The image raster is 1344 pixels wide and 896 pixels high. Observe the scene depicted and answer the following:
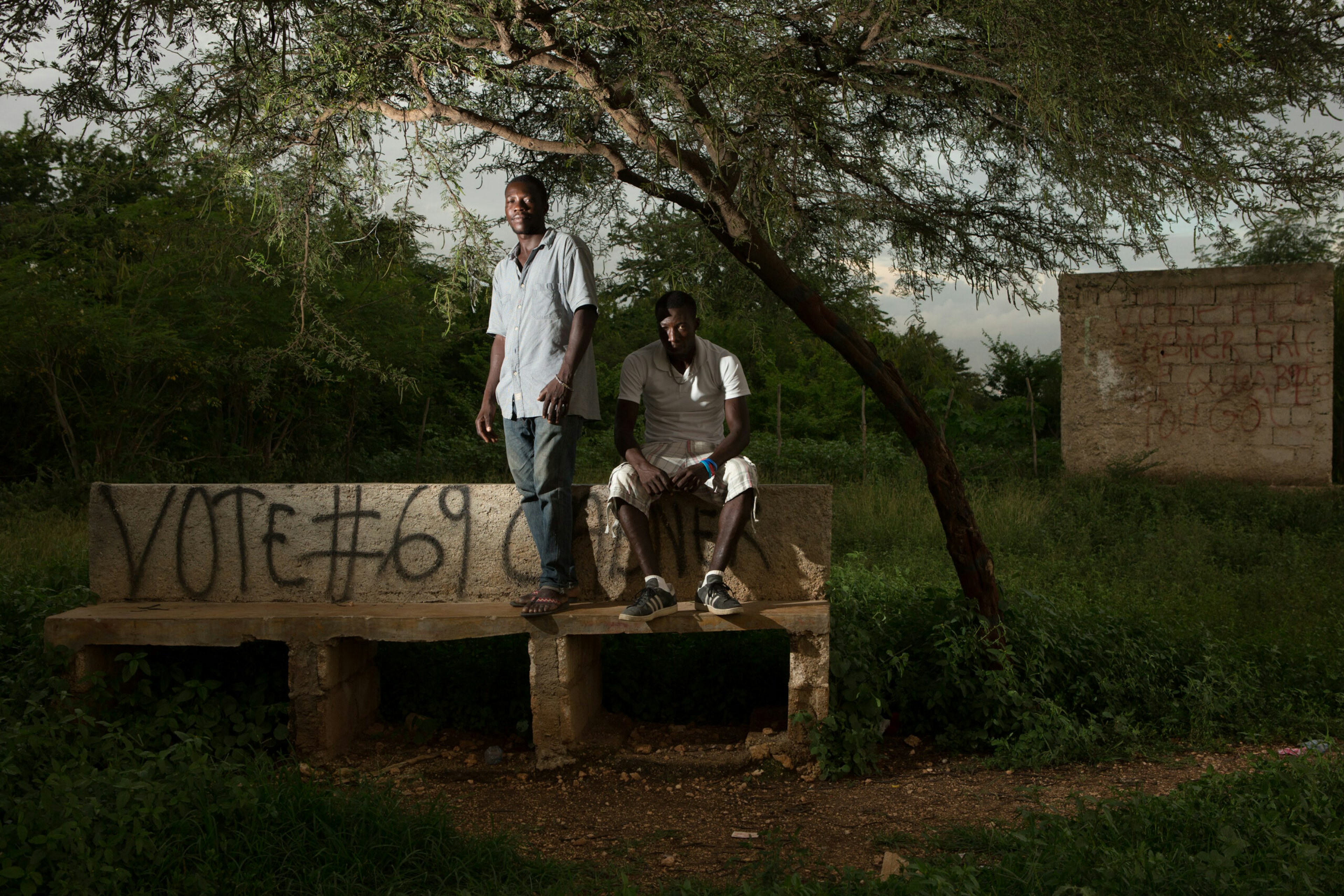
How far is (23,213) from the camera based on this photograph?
12.7m

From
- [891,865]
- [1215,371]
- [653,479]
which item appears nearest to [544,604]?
[653,479]

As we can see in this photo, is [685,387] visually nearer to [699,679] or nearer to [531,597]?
[531,597]

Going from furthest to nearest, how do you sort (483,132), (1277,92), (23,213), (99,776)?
Result: (23,213)
(483,132)
(1277,92)
(99,776)

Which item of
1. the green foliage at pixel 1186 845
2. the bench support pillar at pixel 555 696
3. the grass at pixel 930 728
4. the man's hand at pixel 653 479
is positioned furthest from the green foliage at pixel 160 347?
the green foliage at pixel 1186 845

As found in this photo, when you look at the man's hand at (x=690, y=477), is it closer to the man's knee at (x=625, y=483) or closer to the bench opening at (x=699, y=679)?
the man's knee at (x=625, y=483)

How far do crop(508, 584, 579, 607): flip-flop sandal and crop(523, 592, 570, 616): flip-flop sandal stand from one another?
0.02 meters

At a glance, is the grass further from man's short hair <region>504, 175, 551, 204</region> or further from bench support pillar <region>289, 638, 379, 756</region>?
man's short hair <region>504, 175, 551, 204</region>

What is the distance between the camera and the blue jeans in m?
4.55

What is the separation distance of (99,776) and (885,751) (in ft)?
11.2

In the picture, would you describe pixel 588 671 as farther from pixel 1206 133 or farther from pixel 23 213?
pixel 23 213

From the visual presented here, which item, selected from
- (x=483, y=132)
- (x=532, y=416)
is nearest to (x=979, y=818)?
(x=532, y=416)

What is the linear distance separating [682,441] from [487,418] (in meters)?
0.94

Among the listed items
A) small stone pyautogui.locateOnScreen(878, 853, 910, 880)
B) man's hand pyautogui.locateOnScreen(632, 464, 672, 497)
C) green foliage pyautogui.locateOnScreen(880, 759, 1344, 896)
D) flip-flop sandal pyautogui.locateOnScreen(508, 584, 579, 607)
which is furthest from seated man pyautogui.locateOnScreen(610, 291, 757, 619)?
green foliage pyautogui.locateOnScreen(880, 759, 1344, 896)

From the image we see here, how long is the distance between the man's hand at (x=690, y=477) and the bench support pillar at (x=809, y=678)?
0.84 m
